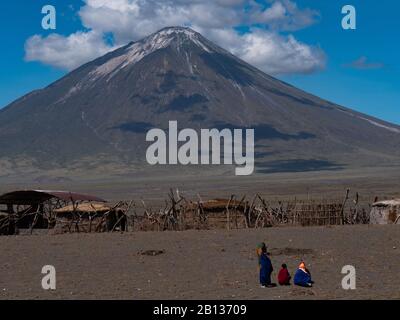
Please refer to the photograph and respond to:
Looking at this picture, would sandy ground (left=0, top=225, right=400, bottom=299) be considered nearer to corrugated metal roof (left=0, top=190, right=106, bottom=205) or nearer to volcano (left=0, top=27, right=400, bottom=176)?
corrugated metal roof (left=0, top=190, right=106, bottom=205)

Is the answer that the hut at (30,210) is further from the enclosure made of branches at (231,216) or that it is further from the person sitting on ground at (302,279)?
the person sitting on ground at (302,279)

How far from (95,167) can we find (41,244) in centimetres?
10037

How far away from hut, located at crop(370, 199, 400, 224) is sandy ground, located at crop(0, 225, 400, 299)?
194 centimetres

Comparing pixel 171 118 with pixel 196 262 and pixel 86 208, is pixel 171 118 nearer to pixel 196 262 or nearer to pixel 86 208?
pixel 86 208

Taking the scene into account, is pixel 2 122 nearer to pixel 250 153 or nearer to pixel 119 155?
pixel 119 155

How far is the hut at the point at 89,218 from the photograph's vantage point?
72.6 ft

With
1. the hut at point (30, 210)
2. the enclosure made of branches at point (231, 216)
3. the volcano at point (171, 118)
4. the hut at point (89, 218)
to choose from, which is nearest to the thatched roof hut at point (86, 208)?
the hut at point (89, 218)

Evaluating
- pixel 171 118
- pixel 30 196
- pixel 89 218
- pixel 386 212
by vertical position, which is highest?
pixel 171 118

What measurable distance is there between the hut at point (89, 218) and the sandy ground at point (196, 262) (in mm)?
1799

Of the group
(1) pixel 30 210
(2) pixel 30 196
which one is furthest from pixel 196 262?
(2) pixel 30 196

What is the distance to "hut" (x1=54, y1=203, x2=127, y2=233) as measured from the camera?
22.1 metres

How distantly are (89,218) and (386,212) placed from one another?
29.3 ft

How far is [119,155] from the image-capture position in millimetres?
128250

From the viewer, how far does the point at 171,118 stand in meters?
158
